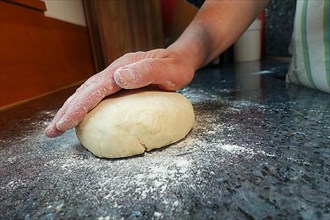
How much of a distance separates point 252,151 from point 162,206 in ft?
0.74

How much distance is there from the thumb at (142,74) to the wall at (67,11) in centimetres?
134

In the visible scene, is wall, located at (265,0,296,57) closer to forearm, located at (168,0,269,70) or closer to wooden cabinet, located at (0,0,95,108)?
forearm, located at (168,0,269,70)

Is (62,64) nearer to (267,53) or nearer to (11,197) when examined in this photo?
(11,197)

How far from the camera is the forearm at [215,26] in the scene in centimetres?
83

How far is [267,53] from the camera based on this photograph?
97.9 inches

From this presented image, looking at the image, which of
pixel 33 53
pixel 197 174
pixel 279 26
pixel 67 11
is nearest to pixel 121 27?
pixel 67 11

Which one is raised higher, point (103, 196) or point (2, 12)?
point (2, 12)

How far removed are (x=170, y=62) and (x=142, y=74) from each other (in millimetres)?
130

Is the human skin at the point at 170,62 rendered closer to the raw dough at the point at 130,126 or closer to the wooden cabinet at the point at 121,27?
the raw dough at the point at 130,126

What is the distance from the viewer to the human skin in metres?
0.53

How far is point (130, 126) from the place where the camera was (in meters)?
0.52

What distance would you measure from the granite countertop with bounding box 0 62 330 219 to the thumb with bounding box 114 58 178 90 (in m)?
0.15

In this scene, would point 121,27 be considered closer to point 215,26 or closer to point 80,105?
point 215,26

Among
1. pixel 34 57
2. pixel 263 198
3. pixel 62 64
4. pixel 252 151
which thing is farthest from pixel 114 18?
pixel 263 198
